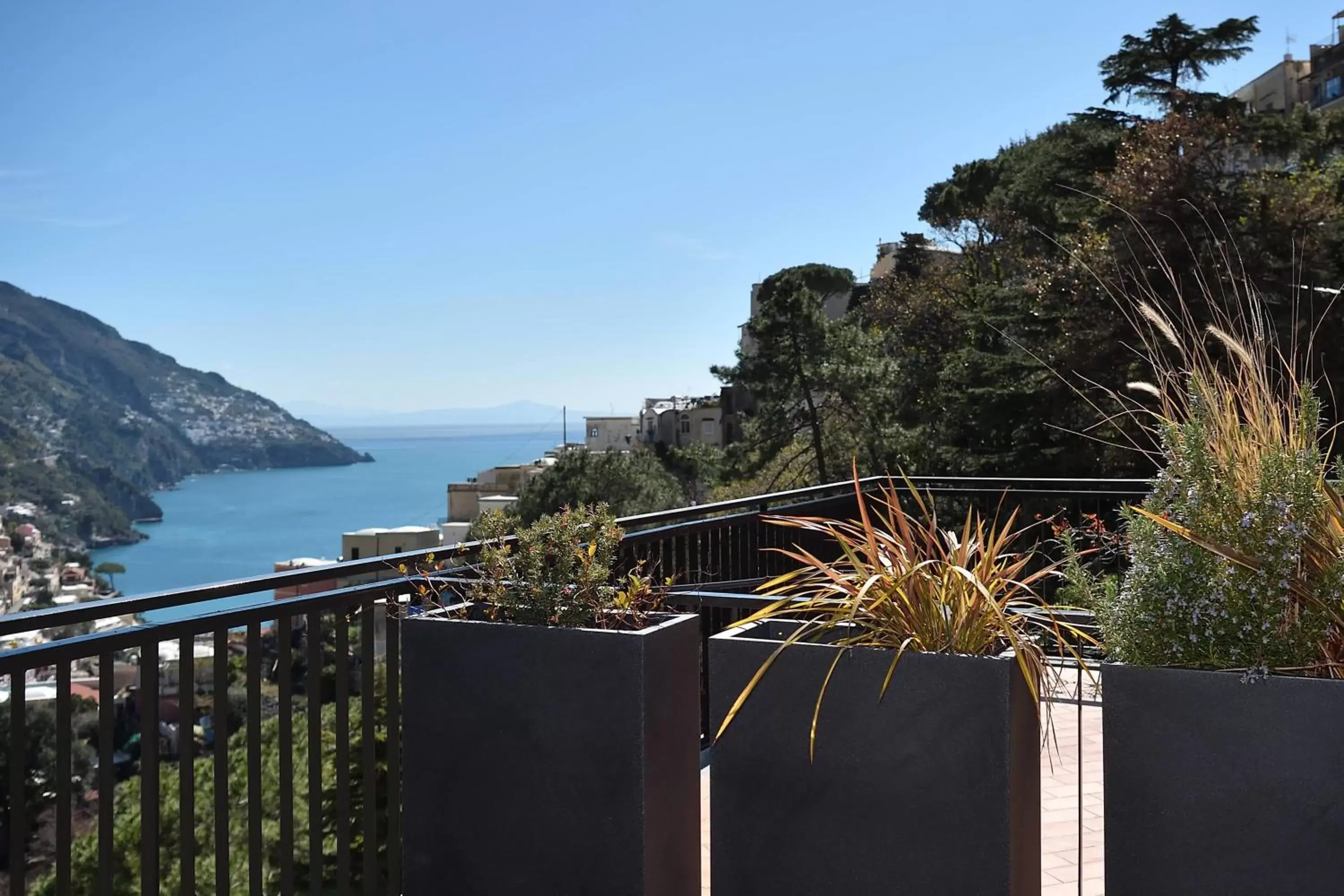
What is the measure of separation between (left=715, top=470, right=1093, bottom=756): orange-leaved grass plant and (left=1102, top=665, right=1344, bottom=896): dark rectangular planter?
0.19 metres

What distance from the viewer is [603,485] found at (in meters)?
41.3

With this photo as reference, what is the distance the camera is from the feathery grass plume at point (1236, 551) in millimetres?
1697

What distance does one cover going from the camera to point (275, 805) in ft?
39.2

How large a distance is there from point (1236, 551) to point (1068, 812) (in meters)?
1.80

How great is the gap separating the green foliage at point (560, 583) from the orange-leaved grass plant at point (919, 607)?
10.5 inches

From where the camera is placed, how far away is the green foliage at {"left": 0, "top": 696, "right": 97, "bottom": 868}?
71.4 inches

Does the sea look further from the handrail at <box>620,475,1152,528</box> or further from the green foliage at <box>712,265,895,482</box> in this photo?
the handrail at <box>620,475,1152,528</box>

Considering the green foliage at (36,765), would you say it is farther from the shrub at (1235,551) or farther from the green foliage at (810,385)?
the green foliage at (810,385)

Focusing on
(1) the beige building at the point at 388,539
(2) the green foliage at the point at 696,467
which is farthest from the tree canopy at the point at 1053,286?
(1) the beige building at the point at 388,539

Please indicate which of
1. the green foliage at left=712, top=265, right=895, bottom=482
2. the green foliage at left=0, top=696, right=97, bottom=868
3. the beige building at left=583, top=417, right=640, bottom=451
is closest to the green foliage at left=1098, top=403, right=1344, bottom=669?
the green foliage at left=0, top=696, right=97, bottom=868

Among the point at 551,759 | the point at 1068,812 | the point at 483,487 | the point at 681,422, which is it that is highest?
the point at 681,422

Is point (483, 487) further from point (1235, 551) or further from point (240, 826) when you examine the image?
point (1235, 551)

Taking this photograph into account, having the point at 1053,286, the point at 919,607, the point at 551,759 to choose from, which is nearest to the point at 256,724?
the point at 551,759

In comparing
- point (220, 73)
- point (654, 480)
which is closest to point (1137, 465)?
point (654, 480)
